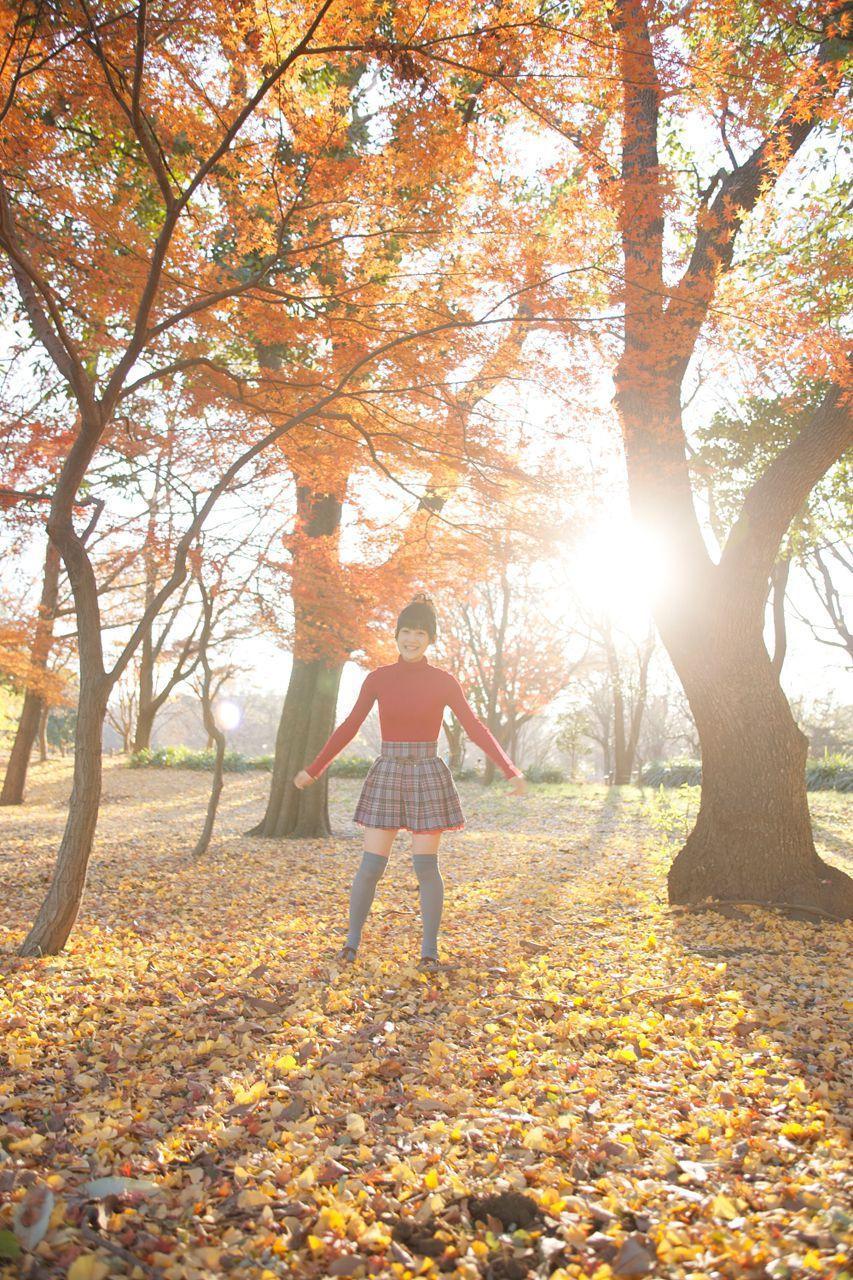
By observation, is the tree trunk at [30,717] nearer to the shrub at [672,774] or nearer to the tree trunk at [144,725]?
the tree trunk at [144,725]

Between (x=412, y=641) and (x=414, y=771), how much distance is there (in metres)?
0.64

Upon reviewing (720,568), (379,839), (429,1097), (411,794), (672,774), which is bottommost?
(429,1097)

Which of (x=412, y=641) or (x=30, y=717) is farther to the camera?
(x=30, y=717)

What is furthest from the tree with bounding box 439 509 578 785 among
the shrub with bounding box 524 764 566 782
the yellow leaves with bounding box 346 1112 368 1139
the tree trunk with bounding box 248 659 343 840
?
the yellow leaves with bounding box 346 1112 368 1139

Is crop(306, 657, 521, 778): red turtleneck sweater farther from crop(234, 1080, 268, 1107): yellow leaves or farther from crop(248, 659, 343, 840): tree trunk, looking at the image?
crop(248, 659, 343, 840): tree trunk

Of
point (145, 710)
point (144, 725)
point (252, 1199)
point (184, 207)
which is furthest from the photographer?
point (144, 725)

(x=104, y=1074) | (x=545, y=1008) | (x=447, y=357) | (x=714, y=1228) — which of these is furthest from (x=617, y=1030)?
(x=447, y=357)

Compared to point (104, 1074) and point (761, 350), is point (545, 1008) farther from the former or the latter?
point (761, 350)

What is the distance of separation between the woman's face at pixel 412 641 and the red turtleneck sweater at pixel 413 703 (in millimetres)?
35

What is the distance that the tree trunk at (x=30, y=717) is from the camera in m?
12.9

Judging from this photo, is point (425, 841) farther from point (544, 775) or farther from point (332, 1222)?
point (544, 775)

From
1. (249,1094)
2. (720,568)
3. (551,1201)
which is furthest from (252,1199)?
(720,568)

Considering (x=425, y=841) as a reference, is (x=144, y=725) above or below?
above

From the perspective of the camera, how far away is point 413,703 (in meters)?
3.97
